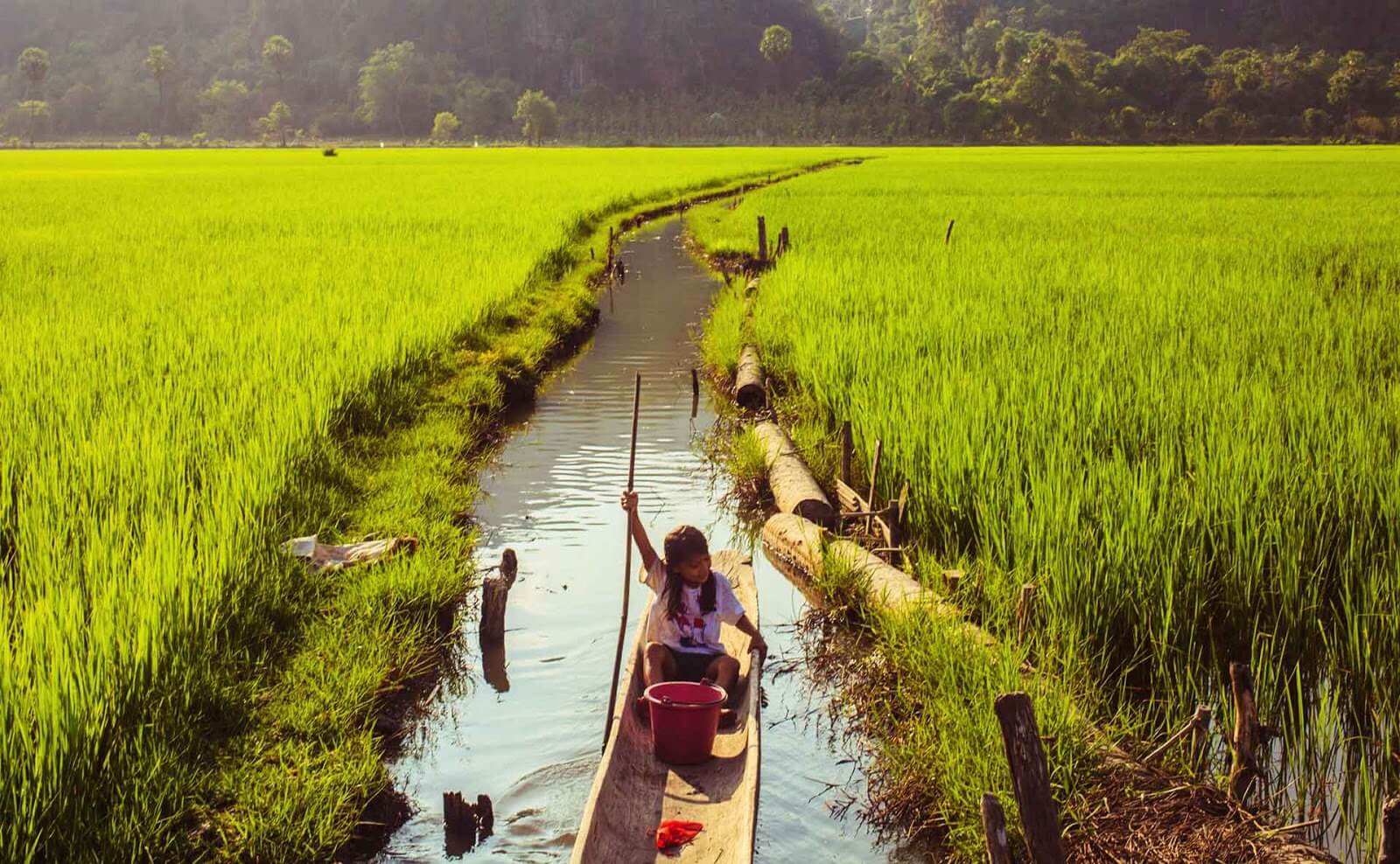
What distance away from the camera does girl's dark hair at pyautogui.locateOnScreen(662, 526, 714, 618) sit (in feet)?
13.7

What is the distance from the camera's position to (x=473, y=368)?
9.41m

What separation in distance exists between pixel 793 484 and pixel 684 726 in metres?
2.77

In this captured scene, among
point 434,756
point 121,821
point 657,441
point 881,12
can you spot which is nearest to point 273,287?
point 657,441

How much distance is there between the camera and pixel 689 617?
432 cm

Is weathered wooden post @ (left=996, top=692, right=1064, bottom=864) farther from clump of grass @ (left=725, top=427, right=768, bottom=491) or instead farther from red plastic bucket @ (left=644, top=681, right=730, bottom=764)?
clump of grass @ (left=725, top=427, right=768, bottom=491)

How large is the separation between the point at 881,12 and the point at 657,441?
6093 inches

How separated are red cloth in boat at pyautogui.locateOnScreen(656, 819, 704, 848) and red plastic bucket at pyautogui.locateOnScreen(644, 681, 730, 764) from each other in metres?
0.33

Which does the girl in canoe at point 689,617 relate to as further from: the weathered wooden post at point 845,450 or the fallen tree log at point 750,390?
the fallen tree log at point 750,390

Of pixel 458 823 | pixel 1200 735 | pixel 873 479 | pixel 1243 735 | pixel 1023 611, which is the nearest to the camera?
pixel 1243 735

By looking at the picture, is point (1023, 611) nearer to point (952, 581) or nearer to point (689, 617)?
point (952, 581)

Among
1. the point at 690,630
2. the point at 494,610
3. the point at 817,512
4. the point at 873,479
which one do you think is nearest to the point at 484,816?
the point at 690,630

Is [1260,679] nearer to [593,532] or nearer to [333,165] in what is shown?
[593,532]

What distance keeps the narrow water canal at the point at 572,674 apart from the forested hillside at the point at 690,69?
7858 centimetres

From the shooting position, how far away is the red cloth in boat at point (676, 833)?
338cm
